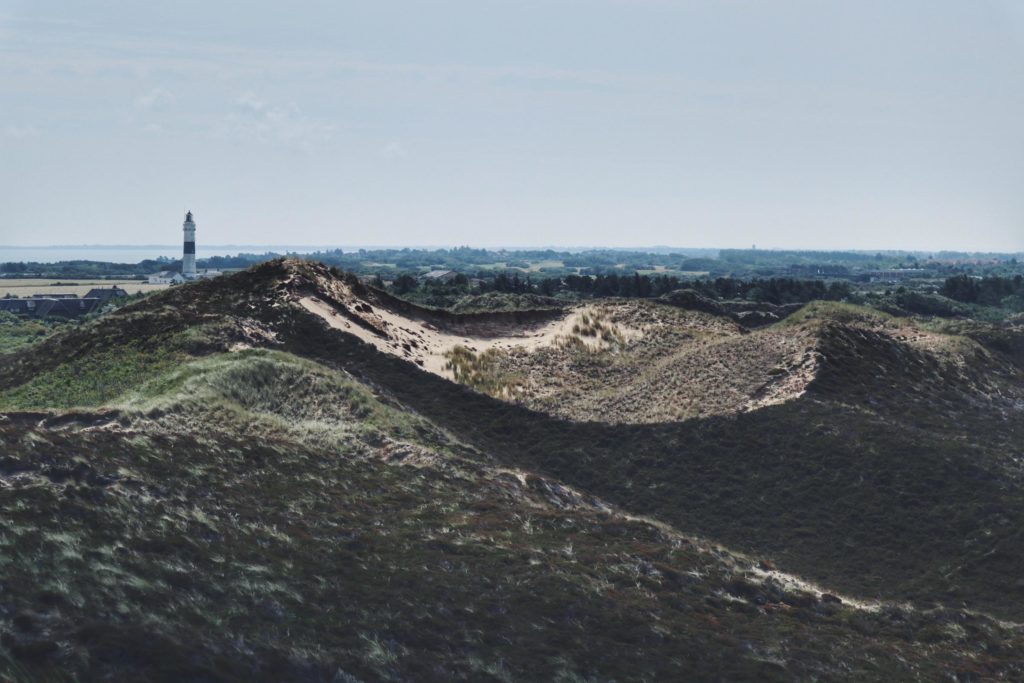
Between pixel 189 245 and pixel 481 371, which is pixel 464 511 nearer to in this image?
pixel 481 371

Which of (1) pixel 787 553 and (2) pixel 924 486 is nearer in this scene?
(1) pixel 787 553

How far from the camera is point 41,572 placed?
19.1 metres

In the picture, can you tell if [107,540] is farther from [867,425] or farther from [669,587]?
[867,425]

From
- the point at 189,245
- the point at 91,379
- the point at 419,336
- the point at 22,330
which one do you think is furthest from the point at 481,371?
the point at 189,245

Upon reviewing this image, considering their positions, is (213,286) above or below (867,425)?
above

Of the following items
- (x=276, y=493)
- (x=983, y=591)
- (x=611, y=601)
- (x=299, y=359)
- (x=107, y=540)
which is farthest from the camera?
(x=299, y=359)

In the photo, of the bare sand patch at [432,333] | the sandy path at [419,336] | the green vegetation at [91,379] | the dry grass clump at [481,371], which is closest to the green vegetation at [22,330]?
the bare sand patch at [432,333]

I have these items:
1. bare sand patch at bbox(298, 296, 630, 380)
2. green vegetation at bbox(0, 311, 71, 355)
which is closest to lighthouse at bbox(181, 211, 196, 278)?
green vegetation at bbox(0, 311, 71, 355)

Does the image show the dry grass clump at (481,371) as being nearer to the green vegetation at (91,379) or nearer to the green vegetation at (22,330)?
the green vegetation at (91,379)

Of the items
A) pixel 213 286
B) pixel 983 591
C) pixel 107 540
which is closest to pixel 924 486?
pixel 983 591

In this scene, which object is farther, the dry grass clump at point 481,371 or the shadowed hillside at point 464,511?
the dry grass clump at point 481,371

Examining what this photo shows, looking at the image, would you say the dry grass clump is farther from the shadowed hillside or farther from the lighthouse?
the lighthouse

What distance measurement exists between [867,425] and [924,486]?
4795 mm

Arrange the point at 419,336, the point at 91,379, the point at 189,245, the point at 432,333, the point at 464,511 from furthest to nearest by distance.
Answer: the point at 189,245
the point at 432,333
the point at 419,336
the point at 91,379
the point at 464,511
